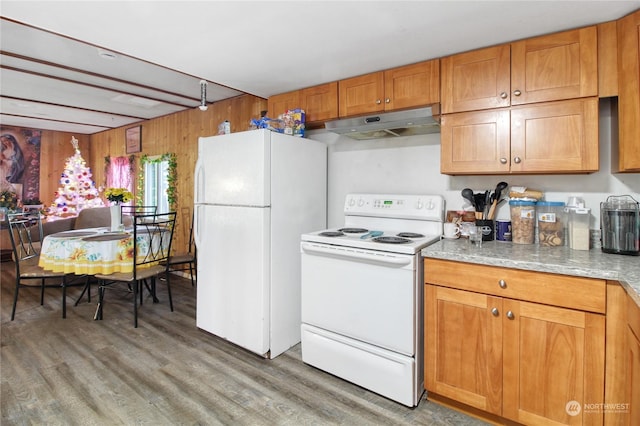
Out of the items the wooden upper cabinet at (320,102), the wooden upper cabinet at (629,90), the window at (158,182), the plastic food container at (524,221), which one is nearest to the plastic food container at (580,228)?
the plastic food container at (524,221)

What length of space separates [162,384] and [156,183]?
12.9ft

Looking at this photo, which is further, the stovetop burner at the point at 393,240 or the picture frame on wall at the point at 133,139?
the picture frame on wall at the point at 133,139

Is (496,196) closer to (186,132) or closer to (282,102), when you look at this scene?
(282,102)

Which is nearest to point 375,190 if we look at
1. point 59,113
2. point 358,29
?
point 358,29

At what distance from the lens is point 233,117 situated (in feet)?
13.4

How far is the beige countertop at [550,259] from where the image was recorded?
4.71 ft

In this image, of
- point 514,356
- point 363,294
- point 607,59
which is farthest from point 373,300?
point 607,59

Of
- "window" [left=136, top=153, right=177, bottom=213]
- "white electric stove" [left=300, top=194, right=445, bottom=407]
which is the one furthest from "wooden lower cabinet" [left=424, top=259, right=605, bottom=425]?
"window" [left=136, top=153, right=177, bottom=213]

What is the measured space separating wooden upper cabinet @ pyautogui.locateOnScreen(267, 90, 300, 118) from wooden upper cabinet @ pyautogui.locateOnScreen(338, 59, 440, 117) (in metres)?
0.46

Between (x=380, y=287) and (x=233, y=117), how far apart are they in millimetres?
3005

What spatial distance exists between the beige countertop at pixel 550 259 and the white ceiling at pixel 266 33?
1.25 m

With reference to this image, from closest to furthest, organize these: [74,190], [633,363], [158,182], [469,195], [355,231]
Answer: [633,363], [469,195], [355,231], [158,182], [74,190]

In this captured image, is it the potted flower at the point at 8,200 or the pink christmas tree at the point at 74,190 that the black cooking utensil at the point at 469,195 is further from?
the potted flower at the point at 8,200

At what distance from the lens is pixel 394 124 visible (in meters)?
2.31
